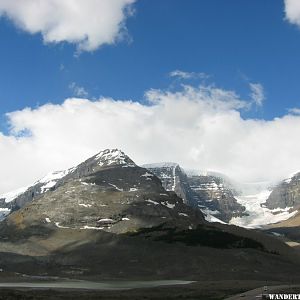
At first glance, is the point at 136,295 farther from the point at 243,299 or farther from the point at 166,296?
the point at 243,299

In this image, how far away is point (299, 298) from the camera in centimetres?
8575

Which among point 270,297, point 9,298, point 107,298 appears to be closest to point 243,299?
point 270,297

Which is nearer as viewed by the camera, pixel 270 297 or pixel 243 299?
pixel 270 297


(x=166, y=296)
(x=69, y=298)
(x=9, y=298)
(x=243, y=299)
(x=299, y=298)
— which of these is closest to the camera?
(x=299, y=298)

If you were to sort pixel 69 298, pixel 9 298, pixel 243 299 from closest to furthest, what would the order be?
pixel 243 299 < pixel 9 298 < pixel 69 298

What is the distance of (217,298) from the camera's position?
131375 millimetres

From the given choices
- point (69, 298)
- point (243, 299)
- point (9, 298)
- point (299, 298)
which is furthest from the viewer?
point (69, 298)

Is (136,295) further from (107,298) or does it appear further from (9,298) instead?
(9,298)

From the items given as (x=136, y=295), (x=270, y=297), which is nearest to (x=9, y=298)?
(x=136, y=295)

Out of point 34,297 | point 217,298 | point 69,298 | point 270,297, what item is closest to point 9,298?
point 34,297

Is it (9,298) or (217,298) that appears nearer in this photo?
(9,298)

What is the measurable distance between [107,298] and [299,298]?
55516 mm

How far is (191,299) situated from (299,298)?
46.2 metres

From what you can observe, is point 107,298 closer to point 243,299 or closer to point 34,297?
point 34,297
